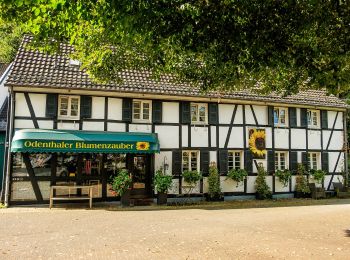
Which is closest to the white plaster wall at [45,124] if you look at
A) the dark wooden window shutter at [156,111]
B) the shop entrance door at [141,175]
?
the shop entrance door at [141,175]

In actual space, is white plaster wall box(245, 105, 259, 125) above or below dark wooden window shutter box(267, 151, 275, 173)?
above

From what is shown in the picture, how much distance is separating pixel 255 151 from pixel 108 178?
24.6 feet

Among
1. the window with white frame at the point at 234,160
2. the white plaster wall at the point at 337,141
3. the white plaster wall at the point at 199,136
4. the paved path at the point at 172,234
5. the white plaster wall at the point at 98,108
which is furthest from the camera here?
the white plaster wall at the point at 337,141

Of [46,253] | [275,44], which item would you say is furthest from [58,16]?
[46,253]

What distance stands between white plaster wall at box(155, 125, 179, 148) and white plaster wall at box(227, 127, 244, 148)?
280cm

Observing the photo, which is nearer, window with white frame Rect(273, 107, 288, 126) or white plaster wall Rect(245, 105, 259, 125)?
white plaster wall Rect(245, 105, 259, 125)

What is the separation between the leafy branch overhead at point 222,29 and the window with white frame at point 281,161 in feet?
36.8

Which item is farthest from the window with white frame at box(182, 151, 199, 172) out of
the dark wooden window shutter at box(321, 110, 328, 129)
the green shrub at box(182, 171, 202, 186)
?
the dark wooden window shutter at box(321, 110, 328, 129)

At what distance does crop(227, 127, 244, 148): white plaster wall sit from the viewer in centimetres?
1798

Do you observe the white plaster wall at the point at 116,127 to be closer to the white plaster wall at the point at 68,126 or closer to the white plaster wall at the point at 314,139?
the white plaster wall at the point at 68,126

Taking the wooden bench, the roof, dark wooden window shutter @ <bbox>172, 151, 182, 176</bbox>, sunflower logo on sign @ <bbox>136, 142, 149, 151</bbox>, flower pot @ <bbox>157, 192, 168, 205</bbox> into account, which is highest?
the roof

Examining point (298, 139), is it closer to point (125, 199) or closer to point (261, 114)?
point (261, 114)

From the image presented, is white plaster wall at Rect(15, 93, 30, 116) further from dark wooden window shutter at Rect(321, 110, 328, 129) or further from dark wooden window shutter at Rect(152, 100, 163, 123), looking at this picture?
dark wooden window shutter at Rect(321, 110, 328, 129)

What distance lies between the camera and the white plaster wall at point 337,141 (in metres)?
20.5
